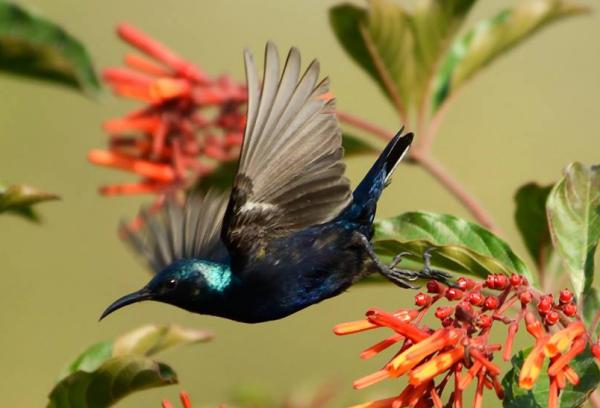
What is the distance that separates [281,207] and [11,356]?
527 cm

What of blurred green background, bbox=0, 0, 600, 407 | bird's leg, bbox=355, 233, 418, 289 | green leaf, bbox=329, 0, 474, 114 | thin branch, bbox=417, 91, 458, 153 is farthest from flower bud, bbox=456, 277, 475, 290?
blurred green background, bbox=0, 0, 600, 407

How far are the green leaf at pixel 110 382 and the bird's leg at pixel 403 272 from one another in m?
0.49

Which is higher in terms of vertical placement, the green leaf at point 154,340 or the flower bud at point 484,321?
the green leaf at point 154,340

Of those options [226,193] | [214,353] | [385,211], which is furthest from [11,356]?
[226,193]

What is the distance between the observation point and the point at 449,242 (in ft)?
7.26

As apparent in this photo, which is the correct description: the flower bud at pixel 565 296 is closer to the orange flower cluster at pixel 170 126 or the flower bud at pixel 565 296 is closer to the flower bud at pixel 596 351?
the flower bud at pixel 596 351

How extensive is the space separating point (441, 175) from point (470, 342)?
3.50ft

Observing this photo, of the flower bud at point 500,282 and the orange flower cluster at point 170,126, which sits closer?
the flower bud at point 500,282

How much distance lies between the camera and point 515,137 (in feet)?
29.8

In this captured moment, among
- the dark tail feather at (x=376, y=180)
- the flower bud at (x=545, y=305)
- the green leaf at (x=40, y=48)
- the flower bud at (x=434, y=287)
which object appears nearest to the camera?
the flower bud at (x=545, y=305)

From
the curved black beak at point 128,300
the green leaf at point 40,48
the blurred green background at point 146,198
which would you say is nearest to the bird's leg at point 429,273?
the curved black beak at point 128,300

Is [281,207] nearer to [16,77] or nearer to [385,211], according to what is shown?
[16,77]

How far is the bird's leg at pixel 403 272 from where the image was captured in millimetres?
2289

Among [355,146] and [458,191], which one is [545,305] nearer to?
[458,191]
